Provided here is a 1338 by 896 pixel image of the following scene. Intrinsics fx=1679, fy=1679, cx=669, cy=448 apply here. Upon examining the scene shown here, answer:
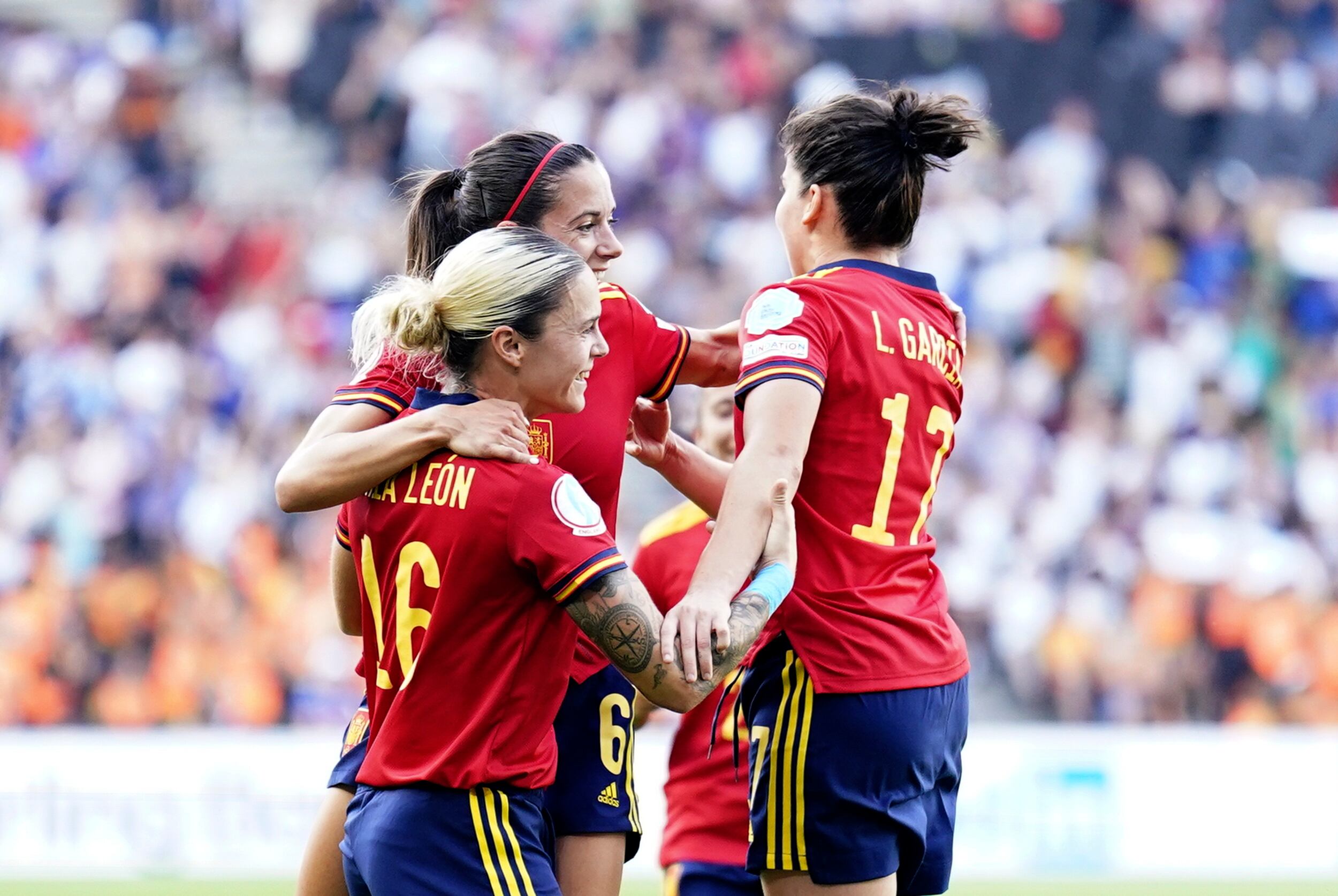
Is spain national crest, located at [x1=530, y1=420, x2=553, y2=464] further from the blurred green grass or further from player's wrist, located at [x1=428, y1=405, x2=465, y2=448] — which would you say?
the blurred green grass

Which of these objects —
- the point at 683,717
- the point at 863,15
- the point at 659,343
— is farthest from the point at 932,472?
the point at 863,15

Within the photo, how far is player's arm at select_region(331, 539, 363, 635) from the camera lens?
365cm

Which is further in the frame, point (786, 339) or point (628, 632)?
point (786, 339)

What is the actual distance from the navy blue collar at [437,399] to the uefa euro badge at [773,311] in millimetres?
613

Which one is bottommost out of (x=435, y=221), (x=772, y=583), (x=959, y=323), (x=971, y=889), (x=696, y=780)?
(x=971, y=889)

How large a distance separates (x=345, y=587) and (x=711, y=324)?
27.1ft

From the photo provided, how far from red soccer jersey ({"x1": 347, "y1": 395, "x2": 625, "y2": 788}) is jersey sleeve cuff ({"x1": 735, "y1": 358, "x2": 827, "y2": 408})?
0.52 metres

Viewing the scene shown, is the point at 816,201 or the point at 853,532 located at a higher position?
the point at 816,201

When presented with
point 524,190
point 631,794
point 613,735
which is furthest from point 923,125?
point 631,794

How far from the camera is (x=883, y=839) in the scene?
3311 mm

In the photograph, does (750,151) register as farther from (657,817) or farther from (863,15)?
(657,817)

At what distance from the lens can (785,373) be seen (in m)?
3.26

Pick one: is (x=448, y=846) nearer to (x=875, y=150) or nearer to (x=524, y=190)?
(x=524, y=190)

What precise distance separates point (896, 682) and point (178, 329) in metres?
9.61
